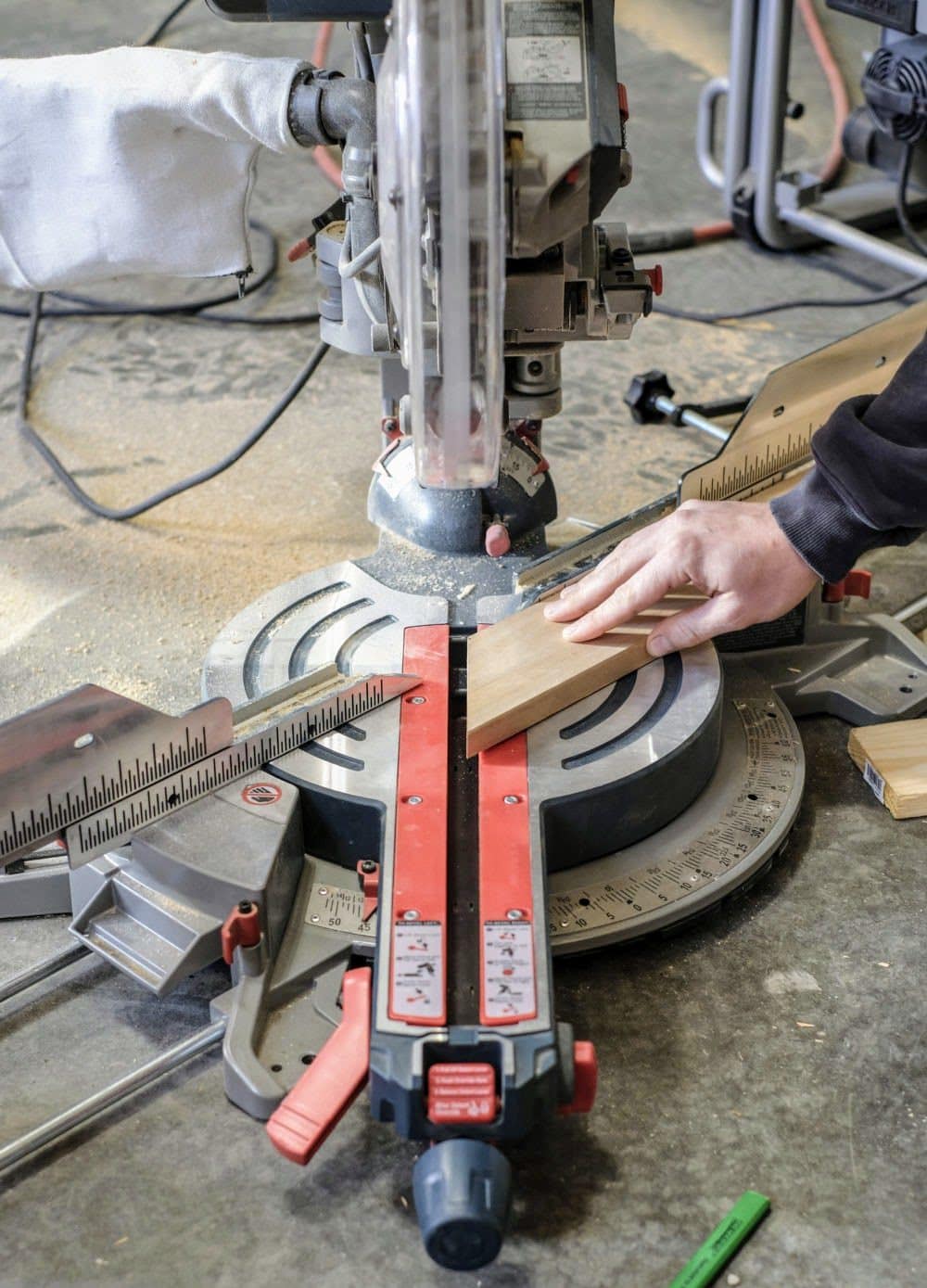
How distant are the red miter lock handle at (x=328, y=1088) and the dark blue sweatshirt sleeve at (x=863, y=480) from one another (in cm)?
63

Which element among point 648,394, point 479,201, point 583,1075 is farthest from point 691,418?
point 583,1075

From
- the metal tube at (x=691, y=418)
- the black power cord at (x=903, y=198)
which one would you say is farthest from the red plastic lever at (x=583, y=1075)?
the black power cord at (x=903, y=198)

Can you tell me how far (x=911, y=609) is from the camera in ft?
5.81

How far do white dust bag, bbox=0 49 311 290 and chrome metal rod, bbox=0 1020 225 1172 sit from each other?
0.79 m

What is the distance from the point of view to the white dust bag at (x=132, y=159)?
133 centimetres

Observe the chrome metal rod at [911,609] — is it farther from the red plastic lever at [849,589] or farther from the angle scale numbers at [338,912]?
the angle scale numbers at [338,912]

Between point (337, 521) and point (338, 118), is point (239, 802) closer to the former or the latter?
point (338, 118)

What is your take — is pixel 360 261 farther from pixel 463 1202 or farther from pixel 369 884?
pixel 463 1202

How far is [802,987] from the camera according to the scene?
4.15 feet

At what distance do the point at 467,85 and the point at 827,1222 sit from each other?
86 cm

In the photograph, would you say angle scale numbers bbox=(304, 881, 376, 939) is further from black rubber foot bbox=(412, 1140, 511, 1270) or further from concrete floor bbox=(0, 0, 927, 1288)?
black rubber foot bbox=(412, 1140, 511, 1270)

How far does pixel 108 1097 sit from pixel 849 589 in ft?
3.39

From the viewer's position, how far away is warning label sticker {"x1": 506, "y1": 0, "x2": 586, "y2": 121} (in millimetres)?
1034

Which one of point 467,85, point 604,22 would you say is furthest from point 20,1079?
point 604,22
